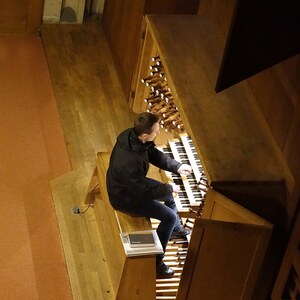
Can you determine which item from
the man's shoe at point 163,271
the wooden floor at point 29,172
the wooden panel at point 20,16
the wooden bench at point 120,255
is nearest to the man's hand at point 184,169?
the wooden bench at point 120,255

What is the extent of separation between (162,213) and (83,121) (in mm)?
2216

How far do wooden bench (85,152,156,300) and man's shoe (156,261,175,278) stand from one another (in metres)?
0.22

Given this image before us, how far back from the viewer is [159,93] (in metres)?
6.74

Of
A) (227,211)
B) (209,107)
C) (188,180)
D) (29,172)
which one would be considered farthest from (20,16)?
(227,211)

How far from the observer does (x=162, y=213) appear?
6.30m

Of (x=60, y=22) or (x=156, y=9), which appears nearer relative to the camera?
(x=156, y=9)

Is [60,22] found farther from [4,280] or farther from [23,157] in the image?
[4,280]

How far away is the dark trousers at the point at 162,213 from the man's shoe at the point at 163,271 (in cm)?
7

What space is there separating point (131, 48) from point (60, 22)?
5.42ft

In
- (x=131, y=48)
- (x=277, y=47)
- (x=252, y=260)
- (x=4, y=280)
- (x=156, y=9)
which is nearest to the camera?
(x=277, y=47)

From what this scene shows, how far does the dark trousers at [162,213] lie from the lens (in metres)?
6.31

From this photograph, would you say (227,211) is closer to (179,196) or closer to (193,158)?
(179,196)

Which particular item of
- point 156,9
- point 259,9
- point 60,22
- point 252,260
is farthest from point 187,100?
point 60,22

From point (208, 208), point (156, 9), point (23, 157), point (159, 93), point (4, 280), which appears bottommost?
point (4, 280)
